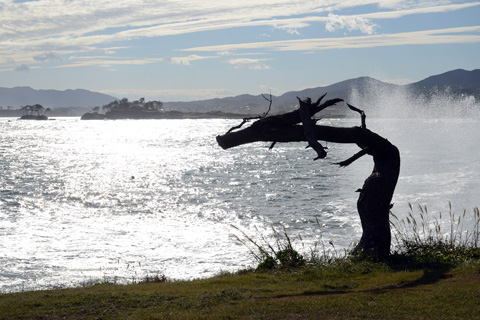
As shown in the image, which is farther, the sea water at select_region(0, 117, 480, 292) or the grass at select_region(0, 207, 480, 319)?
the sea water at select_region(0, 117, 480, 292)

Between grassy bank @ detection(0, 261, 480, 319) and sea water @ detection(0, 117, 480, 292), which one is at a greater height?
grassy bank @ detection(0, 261, 480, 319)

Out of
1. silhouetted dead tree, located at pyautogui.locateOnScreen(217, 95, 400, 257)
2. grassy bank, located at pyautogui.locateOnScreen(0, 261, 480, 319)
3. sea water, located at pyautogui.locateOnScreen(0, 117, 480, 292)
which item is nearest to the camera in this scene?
grassy bank, located at pyautogui.locateOnScreen(0, 261, 480, 319)

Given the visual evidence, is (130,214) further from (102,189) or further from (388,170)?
(388,170)

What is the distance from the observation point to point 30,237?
2655 cm

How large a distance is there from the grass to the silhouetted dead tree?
2.38 ft

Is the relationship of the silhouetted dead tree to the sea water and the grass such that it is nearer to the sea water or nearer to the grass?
the grass

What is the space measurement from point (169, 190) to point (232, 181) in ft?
30.1

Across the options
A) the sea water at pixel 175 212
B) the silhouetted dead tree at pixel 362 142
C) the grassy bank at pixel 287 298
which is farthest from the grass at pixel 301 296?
the sea water at pixel 175 212

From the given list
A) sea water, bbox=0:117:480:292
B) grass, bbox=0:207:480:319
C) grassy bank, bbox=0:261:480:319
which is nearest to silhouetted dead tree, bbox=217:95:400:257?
grass, bbox=0:207:480:319

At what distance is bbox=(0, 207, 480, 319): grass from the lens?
8078mm

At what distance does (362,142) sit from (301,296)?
4465mm

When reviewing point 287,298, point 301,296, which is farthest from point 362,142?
point 287,298

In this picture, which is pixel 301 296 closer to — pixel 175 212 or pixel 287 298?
pixel 287 298

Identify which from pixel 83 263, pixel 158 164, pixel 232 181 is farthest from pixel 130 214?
pixel 158 164
